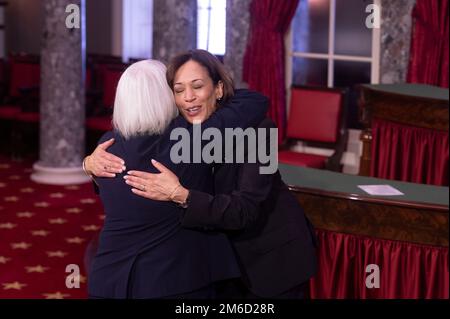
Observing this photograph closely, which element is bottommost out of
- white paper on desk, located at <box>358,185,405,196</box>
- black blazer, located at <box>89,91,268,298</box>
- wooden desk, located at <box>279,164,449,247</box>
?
wooden desk, located at <box>279,164,449,247</box>

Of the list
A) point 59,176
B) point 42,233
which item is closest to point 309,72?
point 59,176

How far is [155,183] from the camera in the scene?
2.34 m

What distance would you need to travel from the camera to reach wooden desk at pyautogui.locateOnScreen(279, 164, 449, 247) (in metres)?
3.52

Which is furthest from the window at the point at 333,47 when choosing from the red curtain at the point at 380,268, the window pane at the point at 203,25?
the red curtain at the point at 380,268

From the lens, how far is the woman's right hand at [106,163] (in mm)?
2402

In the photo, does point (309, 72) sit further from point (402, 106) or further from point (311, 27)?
point (402, 106)

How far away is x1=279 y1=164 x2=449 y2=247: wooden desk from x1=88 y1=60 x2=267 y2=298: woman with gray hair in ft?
4.50

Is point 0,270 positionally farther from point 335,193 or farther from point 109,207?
point 109,207

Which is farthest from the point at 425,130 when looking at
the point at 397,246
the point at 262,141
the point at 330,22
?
the point at 262,141

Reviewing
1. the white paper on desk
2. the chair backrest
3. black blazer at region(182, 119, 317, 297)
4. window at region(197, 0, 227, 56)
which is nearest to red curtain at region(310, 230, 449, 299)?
the white paper on desk

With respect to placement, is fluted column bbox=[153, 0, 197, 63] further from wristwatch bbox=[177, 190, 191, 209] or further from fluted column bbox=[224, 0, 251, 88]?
wristwatch bbox=[177, 190, 191, 209]

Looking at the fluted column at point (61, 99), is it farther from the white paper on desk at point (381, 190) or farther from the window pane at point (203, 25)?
the white paper on desk at point (381, 190)

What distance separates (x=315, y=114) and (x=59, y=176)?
8.32 ft

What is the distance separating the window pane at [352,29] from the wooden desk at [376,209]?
312cm
